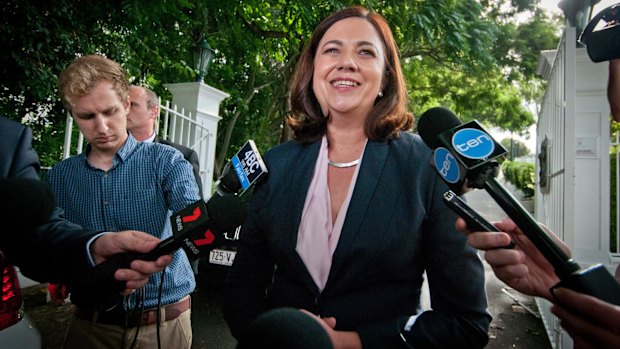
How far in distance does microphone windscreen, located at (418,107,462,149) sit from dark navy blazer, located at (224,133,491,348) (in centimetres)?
22

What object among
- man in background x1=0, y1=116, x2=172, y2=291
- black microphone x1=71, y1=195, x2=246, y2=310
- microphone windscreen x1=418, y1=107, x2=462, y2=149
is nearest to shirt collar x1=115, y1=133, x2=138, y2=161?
man in background x1=0, y1=116, x2=172, y2=291

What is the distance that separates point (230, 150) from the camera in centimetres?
1211

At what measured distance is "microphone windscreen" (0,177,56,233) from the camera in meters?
0.98

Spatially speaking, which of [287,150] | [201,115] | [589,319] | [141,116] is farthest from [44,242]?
[201,115]

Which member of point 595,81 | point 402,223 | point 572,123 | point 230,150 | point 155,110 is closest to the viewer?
point 402,223

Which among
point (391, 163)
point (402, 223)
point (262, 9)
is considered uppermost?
point (262, 9)

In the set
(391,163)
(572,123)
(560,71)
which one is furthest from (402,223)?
(560,71)

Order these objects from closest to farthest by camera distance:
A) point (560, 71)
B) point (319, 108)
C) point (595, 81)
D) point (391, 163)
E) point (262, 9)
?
point (391, 163) → point (319, 108) → point (560, 71) → point (595, 81) → point (262, 9)

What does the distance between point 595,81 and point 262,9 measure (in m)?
5.26

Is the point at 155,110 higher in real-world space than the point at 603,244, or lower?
higher

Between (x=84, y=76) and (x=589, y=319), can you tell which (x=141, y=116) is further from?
(x=589, y=319)

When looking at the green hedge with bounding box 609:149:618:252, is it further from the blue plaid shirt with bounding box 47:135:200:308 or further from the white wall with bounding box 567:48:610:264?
the blue plaid shirt with bounding box 47:135:200:308

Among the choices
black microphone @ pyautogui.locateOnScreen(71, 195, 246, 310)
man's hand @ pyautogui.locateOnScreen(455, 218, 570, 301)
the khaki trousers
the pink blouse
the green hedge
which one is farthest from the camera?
the green hedge

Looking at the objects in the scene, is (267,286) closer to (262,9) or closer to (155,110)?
(155,110)
